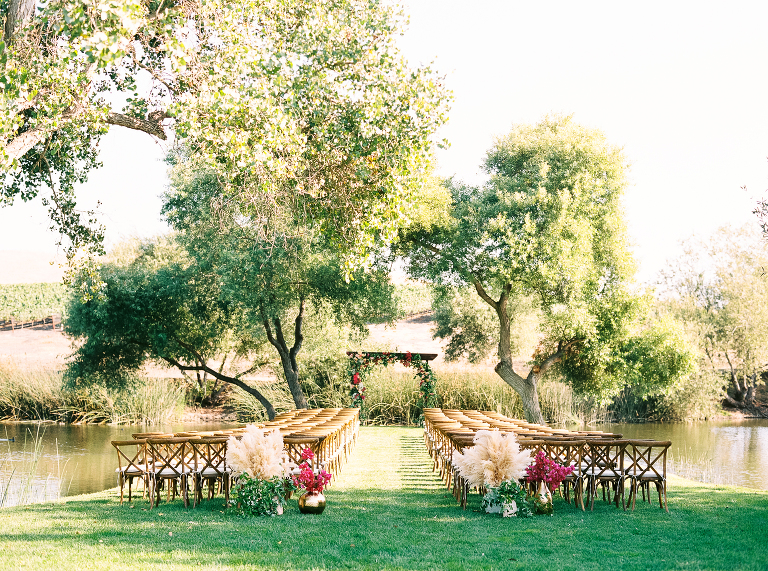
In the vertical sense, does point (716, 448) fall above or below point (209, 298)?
below

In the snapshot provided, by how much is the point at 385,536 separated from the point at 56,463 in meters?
12.1

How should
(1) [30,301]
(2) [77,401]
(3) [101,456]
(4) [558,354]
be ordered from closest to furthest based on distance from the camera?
1. (3) [101,456]
2. (4) [558,354]
3. (2) [77,401]
4. (1) [30,301]

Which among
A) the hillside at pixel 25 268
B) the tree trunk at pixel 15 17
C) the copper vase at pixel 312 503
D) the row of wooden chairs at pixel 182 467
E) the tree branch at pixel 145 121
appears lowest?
the copper vase at pixel 312 503

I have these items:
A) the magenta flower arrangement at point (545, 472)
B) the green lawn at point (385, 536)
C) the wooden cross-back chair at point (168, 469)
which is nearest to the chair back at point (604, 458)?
the green lawn at point (385, 536)

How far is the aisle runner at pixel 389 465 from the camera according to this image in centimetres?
1052

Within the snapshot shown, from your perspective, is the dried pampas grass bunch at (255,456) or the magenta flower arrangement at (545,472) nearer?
the dried pampas grass bunch at (255,456)

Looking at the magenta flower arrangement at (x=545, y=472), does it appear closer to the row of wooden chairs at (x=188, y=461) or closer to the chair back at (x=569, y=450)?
the chair back at (x=569, y=450)

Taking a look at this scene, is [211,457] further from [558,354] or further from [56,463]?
[558,354]

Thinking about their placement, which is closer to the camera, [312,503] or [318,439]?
[312,503]

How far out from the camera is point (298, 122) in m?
9.31

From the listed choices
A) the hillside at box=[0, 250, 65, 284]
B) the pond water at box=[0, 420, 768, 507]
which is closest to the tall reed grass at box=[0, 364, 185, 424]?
the pond water at box=[0, 420, 768, 507]

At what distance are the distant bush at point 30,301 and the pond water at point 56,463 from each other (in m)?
29.1

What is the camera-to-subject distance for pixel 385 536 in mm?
6574

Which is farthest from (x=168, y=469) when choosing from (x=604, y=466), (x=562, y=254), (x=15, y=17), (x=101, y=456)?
(x=562, y=254)
